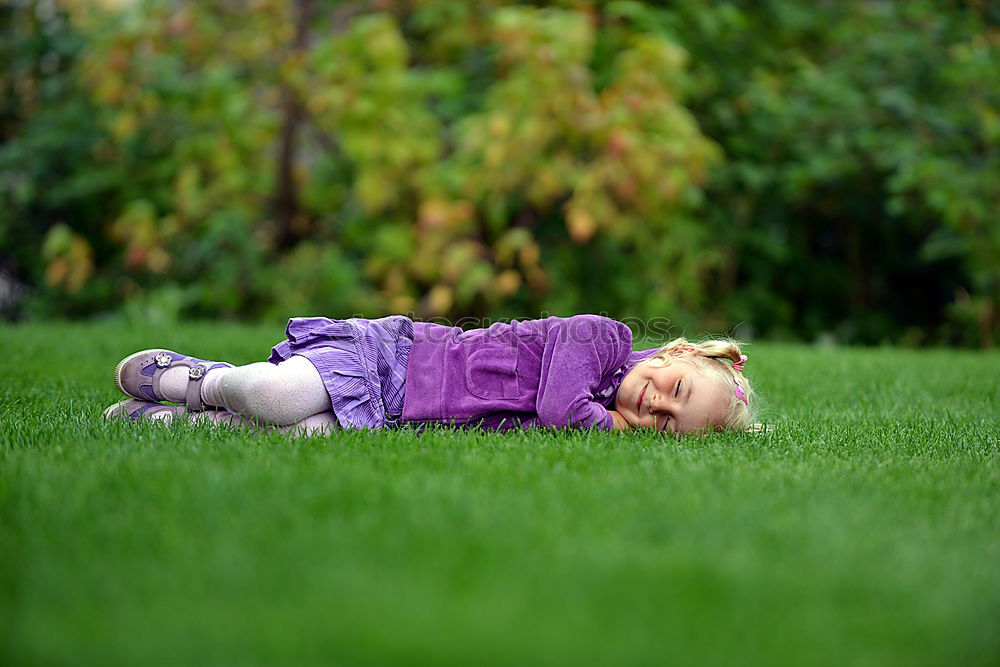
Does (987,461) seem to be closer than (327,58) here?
Yes

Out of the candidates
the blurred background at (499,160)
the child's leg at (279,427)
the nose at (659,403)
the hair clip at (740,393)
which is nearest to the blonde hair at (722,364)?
the hair clip at (740,393)

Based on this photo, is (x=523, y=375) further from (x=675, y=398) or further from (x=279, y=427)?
(x=279, y=427)

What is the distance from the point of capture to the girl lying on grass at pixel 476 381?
2.77m

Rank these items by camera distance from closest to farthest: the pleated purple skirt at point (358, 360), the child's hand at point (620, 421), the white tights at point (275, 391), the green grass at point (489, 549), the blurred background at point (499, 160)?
1. the green grass at point (489, 549)
2. the white tights at point (275, 391)
3. the pleated purple skirt at point (358, 360)
4. the child's hand at point (620, 421)
5. the blurred background at point (499, 160)

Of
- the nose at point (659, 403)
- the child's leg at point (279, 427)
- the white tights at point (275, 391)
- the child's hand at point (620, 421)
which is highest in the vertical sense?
the white tights at point (275, 391)

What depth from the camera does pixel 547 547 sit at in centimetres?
166

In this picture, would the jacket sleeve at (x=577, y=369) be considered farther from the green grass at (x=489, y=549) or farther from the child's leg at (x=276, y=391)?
the child's leg at (x=276, y=391)

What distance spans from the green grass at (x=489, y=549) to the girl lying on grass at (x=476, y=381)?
0.20 metres

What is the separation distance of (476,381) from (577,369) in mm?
317

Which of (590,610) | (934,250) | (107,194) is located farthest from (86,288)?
(590,610)

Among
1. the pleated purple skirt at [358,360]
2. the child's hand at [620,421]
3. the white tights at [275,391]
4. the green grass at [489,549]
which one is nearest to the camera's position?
the green grass at [489,549]

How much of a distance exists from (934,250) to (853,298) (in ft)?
3.97

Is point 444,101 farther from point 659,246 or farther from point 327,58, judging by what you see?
point 659,246

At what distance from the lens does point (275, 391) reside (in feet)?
8.71
